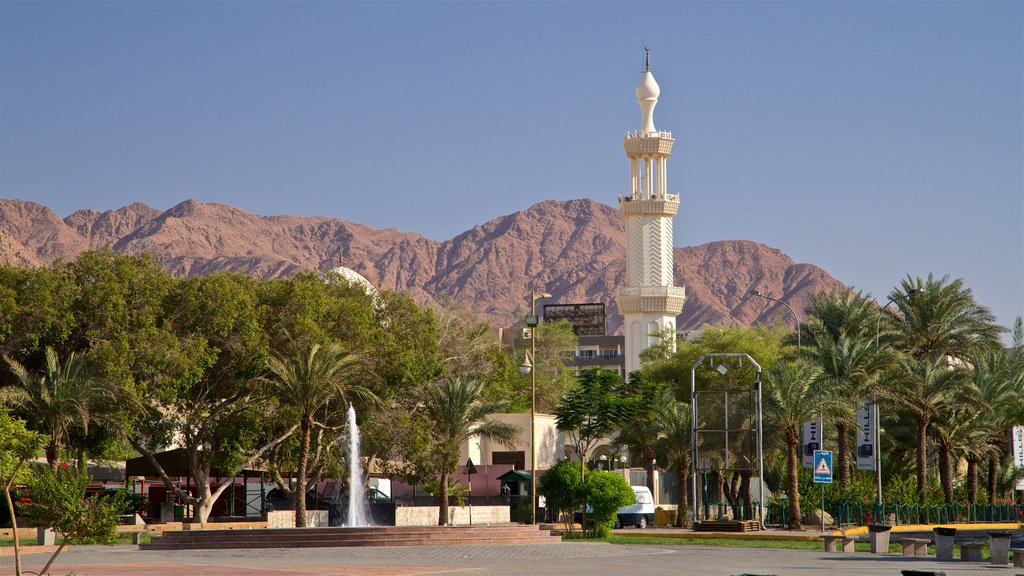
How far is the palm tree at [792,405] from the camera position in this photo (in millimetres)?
42719

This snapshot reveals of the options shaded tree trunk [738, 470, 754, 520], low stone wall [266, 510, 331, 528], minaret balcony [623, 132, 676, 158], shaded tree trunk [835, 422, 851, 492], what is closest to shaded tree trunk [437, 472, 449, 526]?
low stone wall [266, 510, 331, 528]

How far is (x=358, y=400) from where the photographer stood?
45438mm

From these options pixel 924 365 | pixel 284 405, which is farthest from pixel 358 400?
pixel 924 365

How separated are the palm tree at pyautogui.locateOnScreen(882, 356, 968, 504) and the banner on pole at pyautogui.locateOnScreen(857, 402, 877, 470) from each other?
3.59m

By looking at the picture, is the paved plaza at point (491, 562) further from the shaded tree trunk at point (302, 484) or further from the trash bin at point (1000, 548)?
the shaded tree trunk at point (302, 484)

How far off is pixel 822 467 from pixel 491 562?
1525cm

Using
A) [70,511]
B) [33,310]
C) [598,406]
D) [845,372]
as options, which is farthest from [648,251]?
[70,511]

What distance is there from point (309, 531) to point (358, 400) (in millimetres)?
14607

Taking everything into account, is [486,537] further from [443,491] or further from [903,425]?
[903,425]

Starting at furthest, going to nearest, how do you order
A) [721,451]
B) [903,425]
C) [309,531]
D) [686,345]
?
[686,345] → [903,425] → [721,451] → [309,531]

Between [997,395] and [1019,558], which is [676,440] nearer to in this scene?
[997,395]

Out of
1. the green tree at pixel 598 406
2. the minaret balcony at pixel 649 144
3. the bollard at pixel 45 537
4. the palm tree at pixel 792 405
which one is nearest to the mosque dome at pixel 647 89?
the minaret balcony at pixel 649 144

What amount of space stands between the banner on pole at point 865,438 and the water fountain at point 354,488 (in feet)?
52.7

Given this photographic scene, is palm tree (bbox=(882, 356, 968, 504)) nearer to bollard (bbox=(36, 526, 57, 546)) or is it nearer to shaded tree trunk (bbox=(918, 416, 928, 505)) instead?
shaded tree trunk (bbox=(918, 416, 928, 505))
